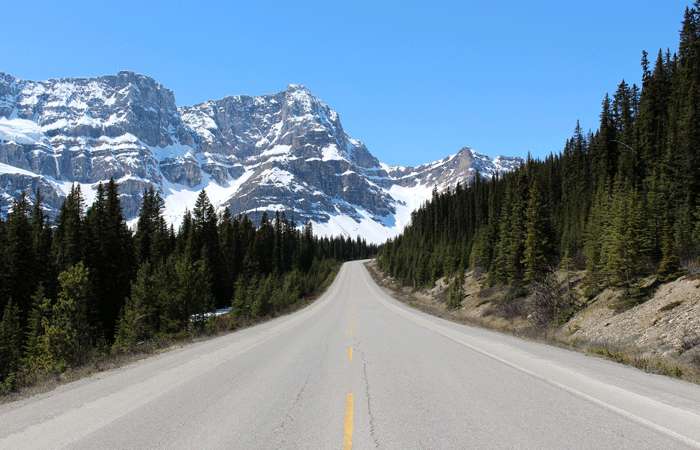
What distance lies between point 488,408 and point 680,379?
5212mm

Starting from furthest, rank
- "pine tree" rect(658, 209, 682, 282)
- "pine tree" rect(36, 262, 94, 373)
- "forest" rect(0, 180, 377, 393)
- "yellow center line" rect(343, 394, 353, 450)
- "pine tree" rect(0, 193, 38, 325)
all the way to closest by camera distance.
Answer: "pine tree" rect(0, 193, 38, 325), "forest" rect(0, 180, 377, 393), "pine tree" rect(36, 262, 94, 373), "pine tree" rect(658, 209, 682, 282), "yellow center line" rect(343, 394, 353, 450)

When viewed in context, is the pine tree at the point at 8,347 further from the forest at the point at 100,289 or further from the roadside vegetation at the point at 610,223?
the roadside vegetation at the point at 610,223

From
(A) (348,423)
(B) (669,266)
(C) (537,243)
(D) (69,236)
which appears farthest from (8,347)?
(B) (669,266)

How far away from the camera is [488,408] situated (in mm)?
5531

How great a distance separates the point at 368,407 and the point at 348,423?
0.77 metres

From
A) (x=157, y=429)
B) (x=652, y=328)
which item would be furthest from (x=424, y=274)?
(x=157, y=429)

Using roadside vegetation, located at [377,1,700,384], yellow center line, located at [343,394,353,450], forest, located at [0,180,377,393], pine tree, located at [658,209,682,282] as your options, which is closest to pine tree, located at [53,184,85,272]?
forest, located at [0,180,377,393]

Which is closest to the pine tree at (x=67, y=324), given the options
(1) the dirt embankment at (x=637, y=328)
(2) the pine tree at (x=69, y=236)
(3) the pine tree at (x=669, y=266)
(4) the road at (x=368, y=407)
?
(2) the pine tree at (x=69, y=236)

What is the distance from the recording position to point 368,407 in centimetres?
578

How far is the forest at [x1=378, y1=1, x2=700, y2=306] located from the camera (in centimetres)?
2100

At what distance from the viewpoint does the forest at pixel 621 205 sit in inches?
827

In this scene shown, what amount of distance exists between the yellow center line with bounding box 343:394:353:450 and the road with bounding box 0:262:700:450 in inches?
1.1

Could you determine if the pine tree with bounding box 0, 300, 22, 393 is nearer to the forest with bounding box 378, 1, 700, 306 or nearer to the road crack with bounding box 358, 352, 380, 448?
the road crack with bounding box 358, 352, 380, 448

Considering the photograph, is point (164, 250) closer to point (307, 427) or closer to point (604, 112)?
point (307, 427)
